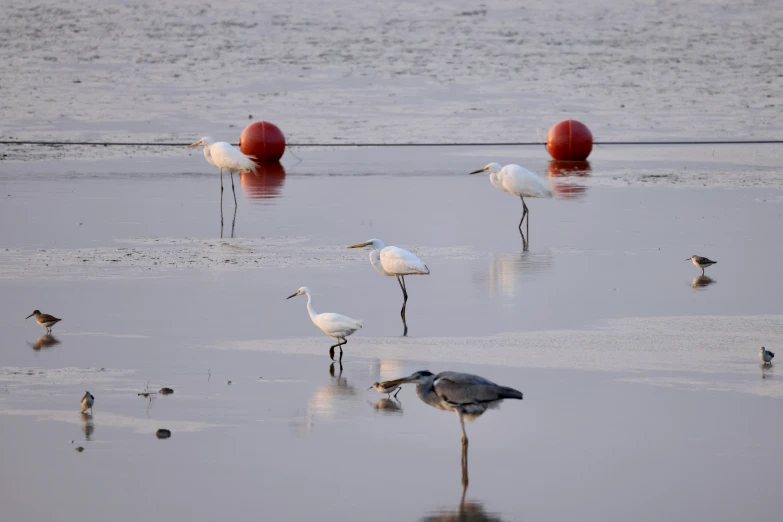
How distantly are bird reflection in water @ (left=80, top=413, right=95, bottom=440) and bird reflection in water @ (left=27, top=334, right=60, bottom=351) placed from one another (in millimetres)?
2438

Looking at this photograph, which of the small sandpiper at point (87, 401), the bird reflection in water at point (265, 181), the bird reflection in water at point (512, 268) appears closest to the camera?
the small sandpiper at point (87, 401)

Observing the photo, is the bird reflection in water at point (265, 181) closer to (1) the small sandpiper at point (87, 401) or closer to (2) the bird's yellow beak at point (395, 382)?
(1) the small sandpiper at point (87, 401)

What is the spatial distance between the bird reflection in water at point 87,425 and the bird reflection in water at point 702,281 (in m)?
7.87

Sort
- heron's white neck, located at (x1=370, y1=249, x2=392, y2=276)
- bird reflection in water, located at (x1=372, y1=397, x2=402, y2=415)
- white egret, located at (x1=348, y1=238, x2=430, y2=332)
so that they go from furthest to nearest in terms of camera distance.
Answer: heron's white neck, located at (x1=370, y1=249, x2=392, y2=276) → white egret, located at (x1=348, y1=238, x2=430, y2=332) → bird reflection in water, located at (x1=372, y1=397, x2=402, y2=415)

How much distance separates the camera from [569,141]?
29.0 metres

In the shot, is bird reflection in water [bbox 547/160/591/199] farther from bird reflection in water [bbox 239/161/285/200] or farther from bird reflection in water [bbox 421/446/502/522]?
bird reflection in water [bbox 421/446/502/522]


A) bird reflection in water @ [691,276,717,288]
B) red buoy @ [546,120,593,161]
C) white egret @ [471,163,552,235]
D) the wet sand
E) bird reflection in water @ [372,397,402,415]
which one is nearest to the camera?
the wet sand

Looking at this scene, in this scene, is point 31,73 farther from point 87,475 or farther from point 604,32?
point 87,475

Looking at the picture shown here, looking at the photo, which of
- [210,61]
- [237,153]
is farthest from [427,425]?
[210,61]

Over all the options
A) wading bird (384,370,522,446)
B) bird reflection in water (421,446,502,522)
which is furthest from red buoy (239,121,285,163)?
bird reflection in water (421,446,502,522)

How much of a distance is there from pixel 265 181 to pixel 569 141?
22.6ft

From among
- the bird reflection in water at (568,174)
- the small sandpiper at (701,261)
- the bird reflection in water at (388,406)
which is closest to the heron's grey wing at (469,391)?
the bird reflection in water at (388,406)

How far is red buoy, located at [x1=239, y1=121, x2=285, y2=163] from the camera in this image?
2842cm

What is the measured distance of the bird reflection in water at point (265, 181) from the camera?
2408cm
